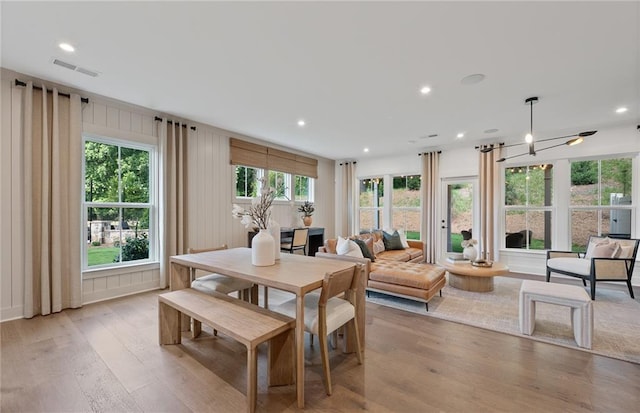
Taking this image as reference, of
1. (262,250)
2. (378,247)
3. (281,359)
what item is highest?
(262,250)

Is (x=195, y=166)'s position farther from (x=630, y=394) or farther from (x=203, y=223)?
(x=630, y=394)

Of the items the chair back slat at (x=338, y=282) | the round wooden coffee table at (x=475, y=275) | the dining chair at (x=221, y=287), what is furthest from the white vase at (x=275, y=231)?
the round wooden coffee table at (x=475, y=275)

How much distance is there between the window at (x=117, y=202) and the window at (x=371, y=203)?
4983 millimetres

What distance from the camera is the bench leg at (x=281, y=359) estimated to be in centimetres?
190

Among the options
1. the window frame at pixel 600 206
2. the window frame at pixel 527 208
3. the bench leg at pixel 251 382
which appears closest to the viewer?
the bench leg at pixel 251 382

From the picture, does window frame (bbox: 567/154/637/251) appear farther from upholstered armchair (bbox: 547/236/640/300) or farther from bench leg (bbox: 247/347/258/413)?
bench leg (bbox: 247/347/258/413)

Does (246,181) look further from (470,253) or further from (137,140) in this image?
(470,253)

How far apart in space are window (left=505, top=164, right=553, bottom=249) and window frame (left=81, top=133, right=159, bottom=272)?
21.0 ft

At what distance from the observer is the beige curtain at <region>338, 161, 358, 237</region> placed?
24.3 ft

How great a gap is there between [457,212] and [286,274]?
5.25 metres

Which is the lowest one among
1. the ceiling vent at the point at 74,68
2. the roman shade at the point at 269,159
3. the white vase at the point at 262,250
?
the white vase at the point at 262,250

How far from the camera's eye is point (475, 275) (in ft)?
12.5

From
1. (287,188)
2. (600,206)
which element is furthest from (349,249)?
(600,206)

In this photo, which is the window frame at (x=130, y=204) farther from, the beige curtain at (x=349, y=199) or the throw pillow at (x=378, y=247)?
the beige curtain at (x=349, y=199)
